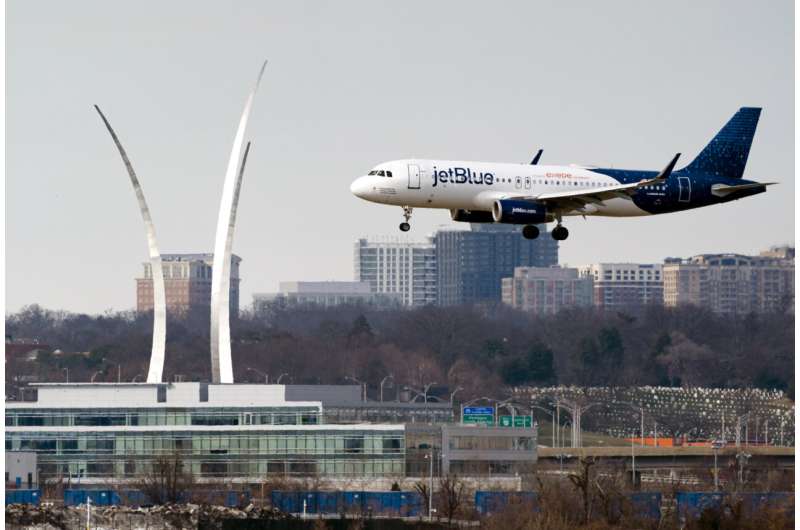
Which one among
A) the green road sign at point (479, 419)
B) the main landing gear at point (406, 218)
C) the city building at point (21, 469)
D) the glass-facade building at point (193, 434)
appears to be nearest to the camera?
the main landing gear at point (406, 218)

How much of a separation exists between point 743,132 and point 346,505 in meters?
28.6

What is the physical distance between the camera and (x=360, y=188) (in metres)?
95.2

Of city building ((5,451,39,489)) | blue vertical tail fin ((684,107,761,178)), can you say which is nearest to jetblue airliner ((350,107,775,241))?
blue vertical tail fin ((684,107,761,178))

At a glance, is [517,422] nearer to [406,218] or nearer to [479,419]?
[479,419]

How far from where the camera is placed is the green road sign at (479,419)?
154 meters

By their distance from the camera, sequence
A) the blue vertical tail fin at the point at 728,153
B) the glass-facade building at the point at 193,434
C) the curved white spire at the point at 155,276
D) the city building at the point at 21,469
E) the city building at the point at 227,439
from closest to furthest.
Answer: the blue vertical tail fin at the point at 728,153 → the city building at the point at 21,469 → the city building at the point at 227,439 → the glass-facade building at the point at 193,434 → the curved white spire at the point at 155,276

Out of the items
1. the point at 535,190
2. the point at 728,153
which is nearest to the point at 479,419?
the point at 728,153

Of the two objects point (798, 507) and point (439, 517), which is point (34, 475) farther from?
point (798, 507)

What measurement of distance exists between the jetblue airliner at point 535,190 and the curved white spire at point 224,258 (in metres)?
77.6

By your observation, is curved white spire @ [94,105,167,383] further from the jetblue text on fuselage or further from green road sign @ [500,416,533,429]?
the jetblue text on fuselage

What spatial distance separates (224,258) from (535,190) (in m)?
86.4

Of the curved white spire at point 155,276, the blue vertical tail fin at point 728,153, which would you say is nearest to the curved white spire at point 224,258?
the curved white spire at point 155,276

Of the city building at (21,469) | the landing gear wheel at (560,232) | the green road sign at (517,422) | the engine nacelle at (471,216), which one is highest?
the engine nacelle at (471,216)

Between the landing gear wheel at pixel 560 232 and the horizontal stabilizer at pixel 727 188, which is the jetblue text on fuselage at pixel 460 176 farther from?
the horizontal stabilizer at pixel 727 188
